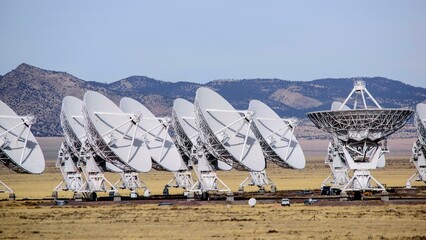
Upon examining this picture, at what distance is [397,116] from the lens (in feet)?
207

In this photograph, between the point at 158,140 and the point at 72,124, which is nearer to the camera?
the point at 72,124

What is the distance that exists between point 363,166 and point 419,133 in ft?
52.4

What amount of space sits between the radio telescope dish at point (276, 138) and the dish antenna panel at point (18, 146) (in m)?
18.9

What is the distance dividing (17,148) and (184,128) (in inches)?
556

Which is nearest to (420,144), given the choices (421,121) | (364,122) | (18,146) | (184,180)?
(421,121)

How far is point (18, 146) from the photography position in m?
75.4

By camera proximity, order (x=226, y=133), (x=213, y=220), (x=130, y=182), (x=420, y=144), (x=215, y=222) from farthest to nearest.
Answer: (x=420, y=144), (x=130, y=182), (x=226, y=133), (x=213, y=220), (x=215, y=222)

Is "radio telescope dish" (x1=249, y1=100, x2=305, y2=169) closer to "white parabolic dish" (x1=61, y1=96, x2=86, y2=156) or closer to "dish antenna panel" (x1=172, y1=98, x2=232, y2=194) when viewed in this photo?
"dish antenna panel" (x1=172, y1=98, x2=232, y2=194)

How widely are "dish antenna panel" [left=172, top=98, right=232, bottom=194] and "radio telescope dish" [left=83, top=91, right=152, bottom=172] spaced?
411cm

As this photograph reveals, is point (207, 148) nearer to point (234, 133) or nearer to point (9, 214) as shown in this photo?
point (234, 133)

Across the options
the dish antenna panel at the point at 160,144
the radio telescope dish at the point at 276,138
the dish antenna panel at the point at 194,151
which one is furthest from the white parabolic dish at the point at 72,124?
the radio telescope dish at the point at 276,138

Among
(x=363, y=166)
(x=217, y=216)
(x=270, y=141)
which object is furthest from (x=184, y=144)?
(x=217, y=216)

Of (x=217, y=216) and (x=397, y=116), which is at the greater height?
(x=397, y=116)

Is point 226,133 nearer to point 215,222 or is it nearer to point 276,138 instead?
point 276,138
